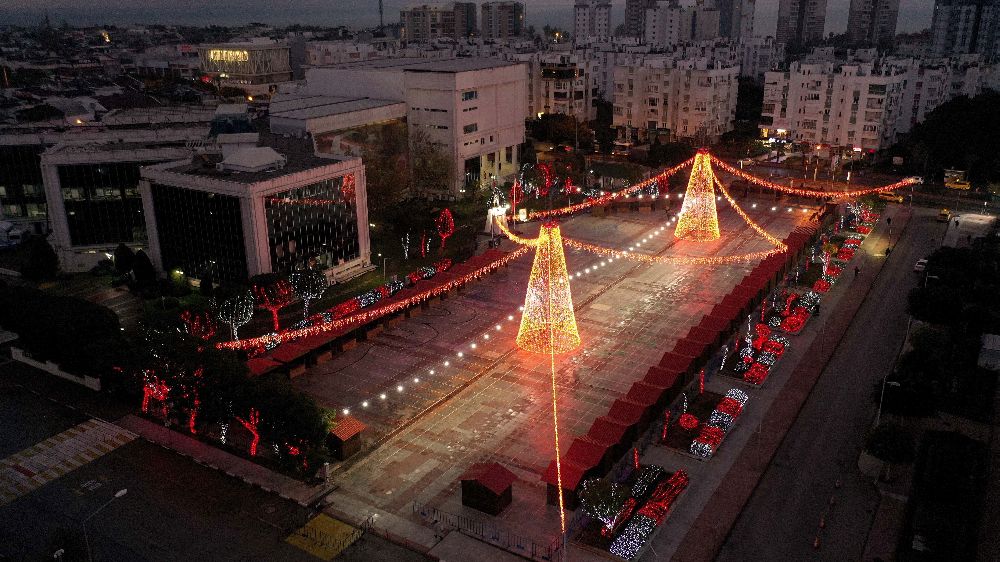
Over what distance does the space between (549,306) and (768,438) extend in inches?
398

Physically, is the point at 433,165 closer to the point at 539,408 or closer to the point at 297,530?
the point at 539,408

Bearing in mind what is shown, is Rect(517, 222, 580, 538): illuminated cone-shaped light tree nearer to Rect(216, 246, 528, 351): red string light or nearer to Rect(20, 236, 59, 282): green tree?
Rect(216, 246, 528, 351): red string light

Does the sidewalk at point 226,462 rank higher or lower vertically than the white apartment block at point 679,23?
lower

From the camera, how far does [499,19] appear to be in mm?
194500

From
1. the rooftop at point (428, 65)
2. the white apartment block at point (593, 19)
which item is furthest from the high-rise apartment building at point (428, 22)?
the rooftop at point (428, 65)

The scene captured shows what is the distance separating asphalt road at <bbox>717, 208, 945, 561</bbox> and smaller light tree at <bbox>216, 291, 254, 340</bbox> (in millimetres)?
22764

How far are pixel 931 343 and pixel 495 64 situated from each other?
46768 millimetres

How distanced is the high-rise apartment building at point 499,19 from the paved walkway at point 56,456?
586ft

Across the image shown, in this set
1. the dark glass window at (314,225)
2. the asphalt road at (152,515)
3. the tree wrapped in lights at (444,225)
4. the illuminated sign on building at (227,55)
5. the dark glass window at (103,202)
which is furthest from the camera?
the illuminated sign on building at (227,55)

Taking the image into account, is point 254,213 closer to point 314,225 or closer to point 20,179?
point 314,225

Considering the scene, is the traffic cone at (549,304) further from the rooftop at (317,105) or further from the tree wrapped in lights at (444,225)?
the rooftop at (317,105)

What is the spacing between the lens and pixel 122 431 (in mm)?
27062

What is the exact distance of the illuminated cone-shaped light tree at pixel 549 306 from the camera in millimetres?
30641

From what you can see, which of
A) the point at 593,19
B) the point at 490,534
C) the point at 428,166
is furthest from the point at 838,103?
the point at 593,19
